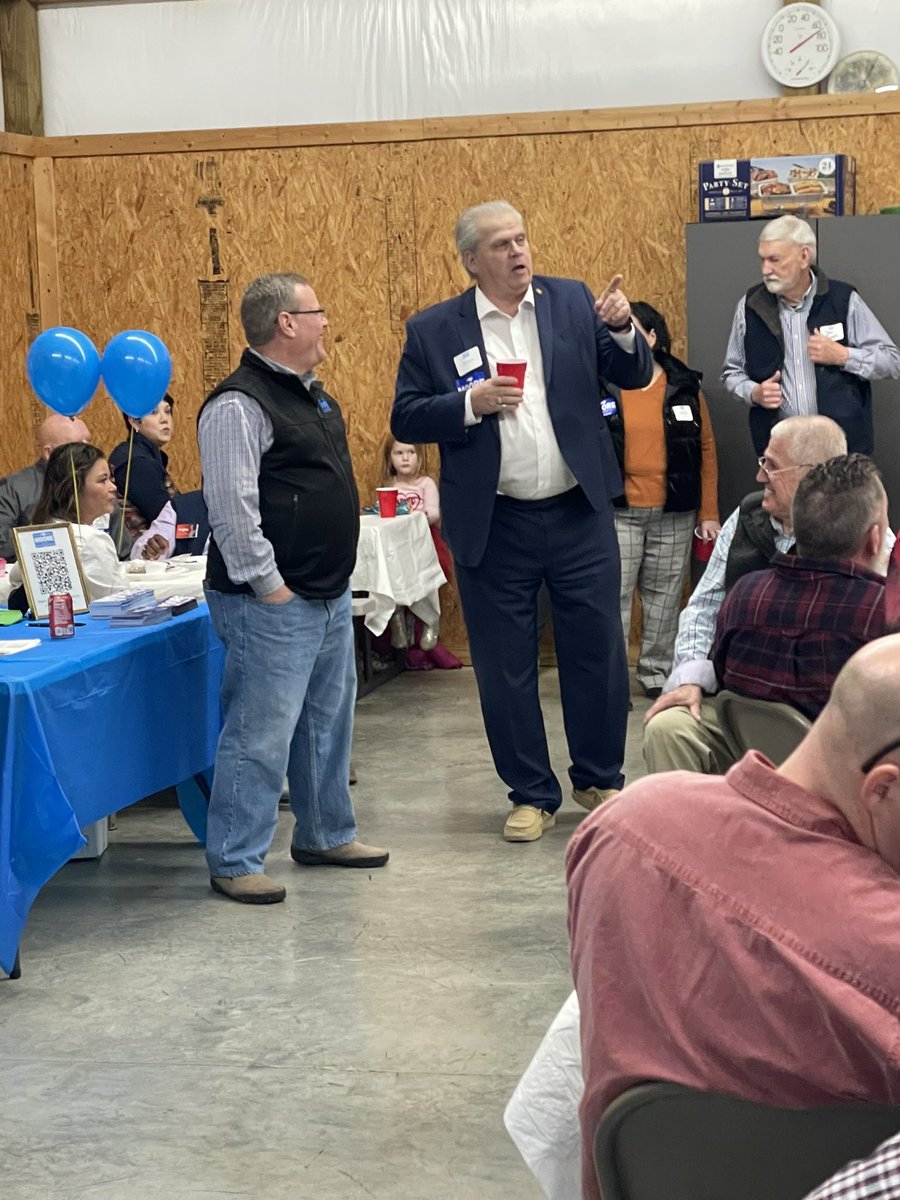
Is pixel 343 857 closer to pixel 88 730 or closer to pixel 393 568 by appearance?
pixel 88 730

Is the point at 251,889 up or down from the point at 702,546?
down

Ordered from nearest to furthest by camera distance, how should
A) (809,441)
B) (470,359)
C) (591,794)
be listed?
(809,441) < (470,359) < (591,794)

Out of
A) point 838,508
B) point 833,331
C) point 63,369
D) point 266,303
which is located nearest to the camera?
point 838,508

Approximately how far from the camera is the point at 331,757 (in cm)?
450

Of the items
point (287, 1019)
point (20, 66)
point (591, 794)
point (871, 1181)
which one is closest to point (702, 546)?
point (591, 794)

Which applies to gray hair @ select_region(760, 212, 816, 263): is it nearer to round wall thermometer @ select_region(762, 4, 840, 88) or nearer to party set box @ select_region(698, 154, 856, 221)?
party set box @ select_region(698, 154, 856, 221)

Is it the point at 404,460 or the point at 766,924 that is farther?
the point at 404,460

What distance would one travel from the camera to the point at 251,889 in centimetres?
429

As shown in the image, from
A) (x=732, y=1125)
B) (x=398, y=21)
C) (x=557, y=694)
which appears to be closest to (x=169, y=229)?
(x=398, y=21)

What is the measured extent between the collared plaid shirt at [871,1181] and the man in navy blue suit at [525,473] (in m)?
3.50

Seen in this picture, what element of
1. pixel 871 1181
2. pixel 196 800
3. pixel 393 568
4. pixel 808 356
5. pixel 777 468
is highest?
pixel 808 356

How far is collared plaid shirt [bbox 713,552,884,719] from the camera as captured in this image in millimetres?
3109

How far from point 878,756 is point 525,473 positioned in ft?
10.8

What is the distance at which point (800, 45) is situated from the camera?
25.0 feet
